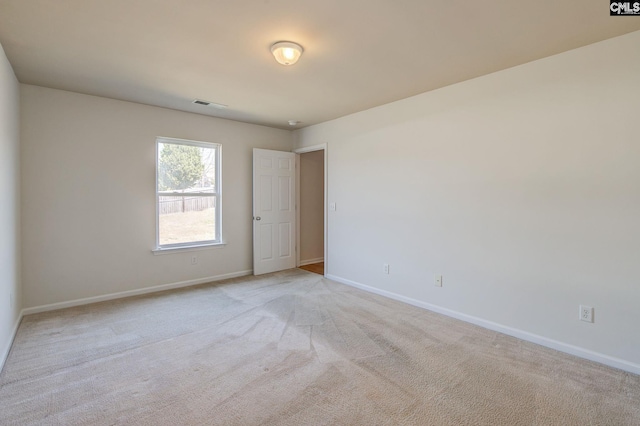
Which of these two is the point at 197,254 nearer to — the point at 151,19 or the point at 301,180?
the point at 301,180

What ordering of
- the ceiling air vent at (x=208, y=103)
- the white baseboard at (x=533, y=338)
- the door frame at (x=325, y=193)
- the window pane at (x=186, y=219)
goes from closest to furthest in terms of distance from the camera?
the white baseboard at (x=533, y=338) < the ceiling air vent at (x=208, y=103) < the window pane at (x=186, y=219) < the door frame at (x=325, y=193)

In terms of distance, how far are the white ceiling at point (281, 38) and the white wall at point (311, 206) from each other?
2579 mm

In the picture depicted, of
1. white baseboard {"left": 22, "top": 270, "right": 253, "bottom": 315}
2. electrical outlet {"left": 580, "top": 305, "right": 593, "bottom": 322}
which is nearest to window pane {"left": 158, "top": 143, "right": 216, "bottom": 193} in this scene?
white baseboard {"left": 22, "top": 270, "right": 253, "bottom": 315}

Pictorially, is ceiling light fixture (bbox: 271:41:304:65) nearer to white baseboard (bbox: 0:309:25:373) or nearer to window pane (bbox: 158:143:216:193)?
window pane (bbox: 158:143:216:193)

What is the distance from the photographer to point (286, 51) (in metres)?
2.49

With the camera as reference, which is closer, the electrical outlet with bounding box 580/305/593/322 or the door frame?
the electrical outlet with bounding box 580/305/593/322

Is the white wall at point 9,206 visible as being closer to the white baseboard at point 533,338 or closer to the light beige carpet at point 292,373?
the light beige carpet at point 292,373

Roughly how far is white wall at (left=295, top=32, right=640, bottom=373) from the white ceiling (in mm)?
309

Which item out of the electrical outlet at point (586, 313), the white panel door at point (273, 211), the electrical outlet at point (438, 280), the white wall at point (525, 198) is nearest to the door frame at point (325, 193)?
the white panel door at point (273, 211)

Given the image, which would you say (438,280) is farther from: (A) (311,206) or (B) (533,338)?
(A) (311,206)

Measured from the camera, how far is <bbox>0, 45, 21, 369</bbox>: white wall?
8.31ft

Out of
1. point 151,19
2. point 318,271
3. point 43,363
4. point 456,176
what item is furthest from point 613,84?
point 43,363

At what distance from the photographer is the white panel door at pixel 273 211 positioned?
17.1 feet

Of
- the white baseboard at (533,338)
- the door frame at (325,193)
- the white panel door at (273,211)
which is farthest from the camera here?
the white panel door at (273,211)
